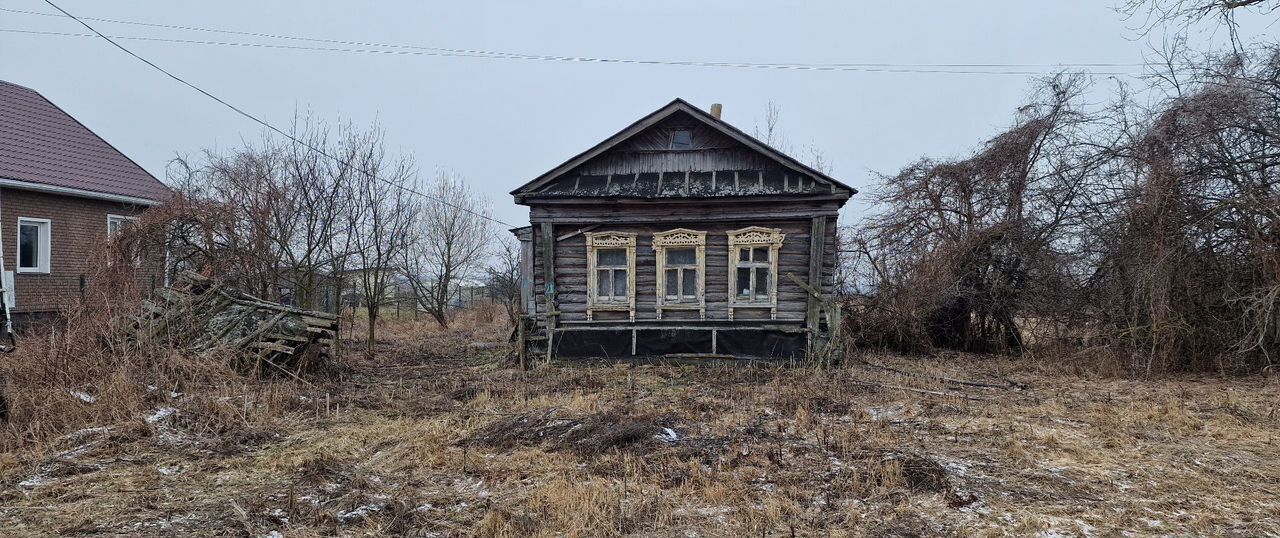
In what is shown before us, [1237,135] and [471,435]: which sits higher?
[1237,135]

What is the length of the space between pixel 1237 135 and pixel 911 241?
613cm

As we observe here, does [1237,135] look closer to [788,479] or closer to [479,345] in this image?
[788,479]

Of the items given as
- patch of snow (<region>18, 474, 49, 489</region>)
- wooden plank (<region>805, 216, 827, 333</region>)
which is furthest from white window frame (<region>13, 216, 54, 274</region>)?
wooden plank (<region>805, 216, 827, 333</region>)

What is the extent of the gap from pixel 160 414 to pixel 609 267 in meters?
7.39

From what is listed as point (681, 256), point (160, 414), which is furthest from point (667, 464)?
point (681, 256)

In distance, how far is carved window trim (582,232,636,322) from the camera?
13016 millimetres

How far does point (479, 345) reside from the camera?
17656 millimetres

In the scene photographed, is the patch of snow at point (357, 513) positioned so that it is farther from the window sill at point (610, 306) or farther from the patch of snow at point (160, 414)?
the window sill at point (610, 306)

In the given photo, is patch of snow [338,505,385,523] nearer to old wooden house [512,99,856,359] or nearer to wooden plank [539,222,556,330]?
old wooden house [512,99,856,359]

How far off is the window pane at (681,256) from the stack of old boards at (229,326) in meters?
5.84

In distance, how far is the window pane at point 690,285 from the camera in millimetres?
13086

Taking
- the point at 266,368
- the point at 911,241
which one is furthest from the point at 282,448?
the point at 911,241

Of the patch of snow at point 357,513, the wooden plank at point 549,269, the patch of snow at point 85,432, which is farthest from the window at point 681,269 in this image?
the patch of snow at point 85,432

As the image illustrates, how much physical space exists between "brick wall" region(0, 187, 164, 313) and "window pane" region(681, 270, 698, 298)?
1211 cm
